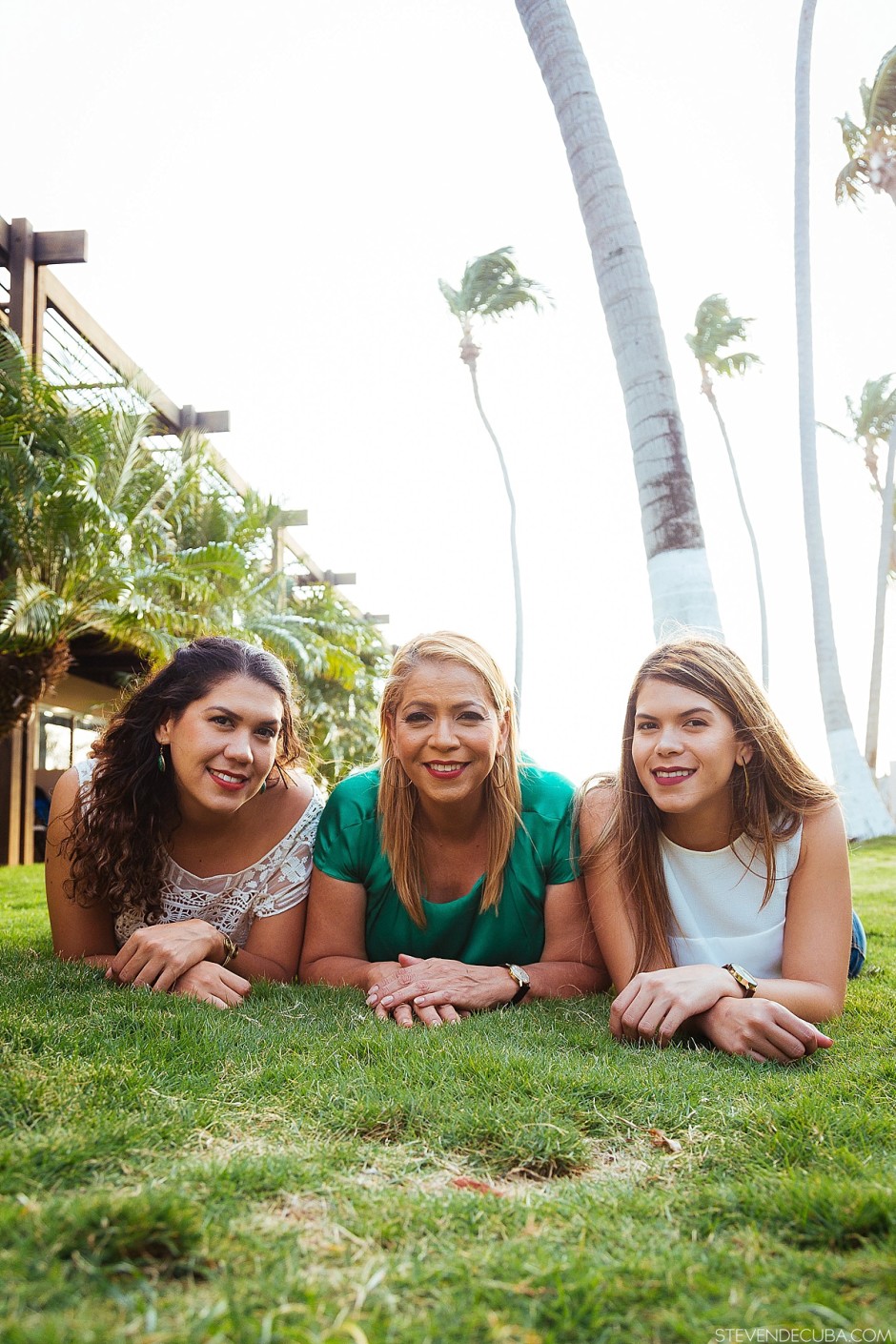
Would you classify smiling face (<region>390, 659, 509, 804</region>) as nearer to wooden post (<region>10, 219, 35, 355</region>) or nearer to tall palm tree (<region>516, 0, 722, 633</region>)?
tall palm tree (<region>516, 0, 722, 633</region>)

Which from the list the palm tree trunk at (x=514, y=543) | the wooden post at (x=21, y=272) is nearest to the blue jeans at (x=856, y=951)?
the wooden post at (x=21, y=272)

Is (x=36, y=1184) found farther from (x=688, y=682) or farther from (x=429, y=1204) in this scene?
(x=688, y=682)

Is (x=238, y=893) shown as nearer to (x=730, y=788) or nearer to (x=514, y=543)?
(x=730, y=788)

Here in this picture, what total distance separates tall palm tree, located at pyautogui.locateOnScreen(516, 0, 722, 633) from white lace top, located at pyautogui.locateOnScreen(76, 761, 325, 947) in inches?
116

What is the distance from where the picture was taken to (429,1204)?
5.24ft

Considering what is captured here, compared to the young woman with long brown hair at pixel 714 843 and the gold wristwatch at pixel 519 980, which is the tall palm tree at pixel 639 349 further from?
the gold wristwatch at pixel 519 980

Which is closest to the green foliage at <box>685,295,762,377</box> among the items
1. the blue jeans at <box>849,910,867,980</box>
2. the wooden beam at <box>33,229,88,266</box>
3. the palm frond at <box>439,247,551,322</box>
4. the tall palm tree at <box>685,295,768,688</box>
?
the tall palm tree at <box>685,295,768,688</box>

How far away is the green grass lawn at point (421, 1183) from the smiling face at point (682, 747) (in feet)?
2.82

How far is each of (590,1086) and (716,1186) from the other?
0.56m

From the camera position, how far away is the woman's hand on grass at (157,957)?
309 cm

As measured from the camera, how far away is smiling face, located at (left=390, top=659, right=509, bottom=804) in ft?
Answer: 11.0

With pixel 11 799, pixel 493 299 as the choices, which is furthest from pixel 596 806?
pixel 493 299

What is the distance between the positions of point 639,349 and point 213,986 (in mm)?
4619

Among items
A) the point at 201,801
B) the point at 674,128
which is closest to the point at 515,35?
the point at 674,128
